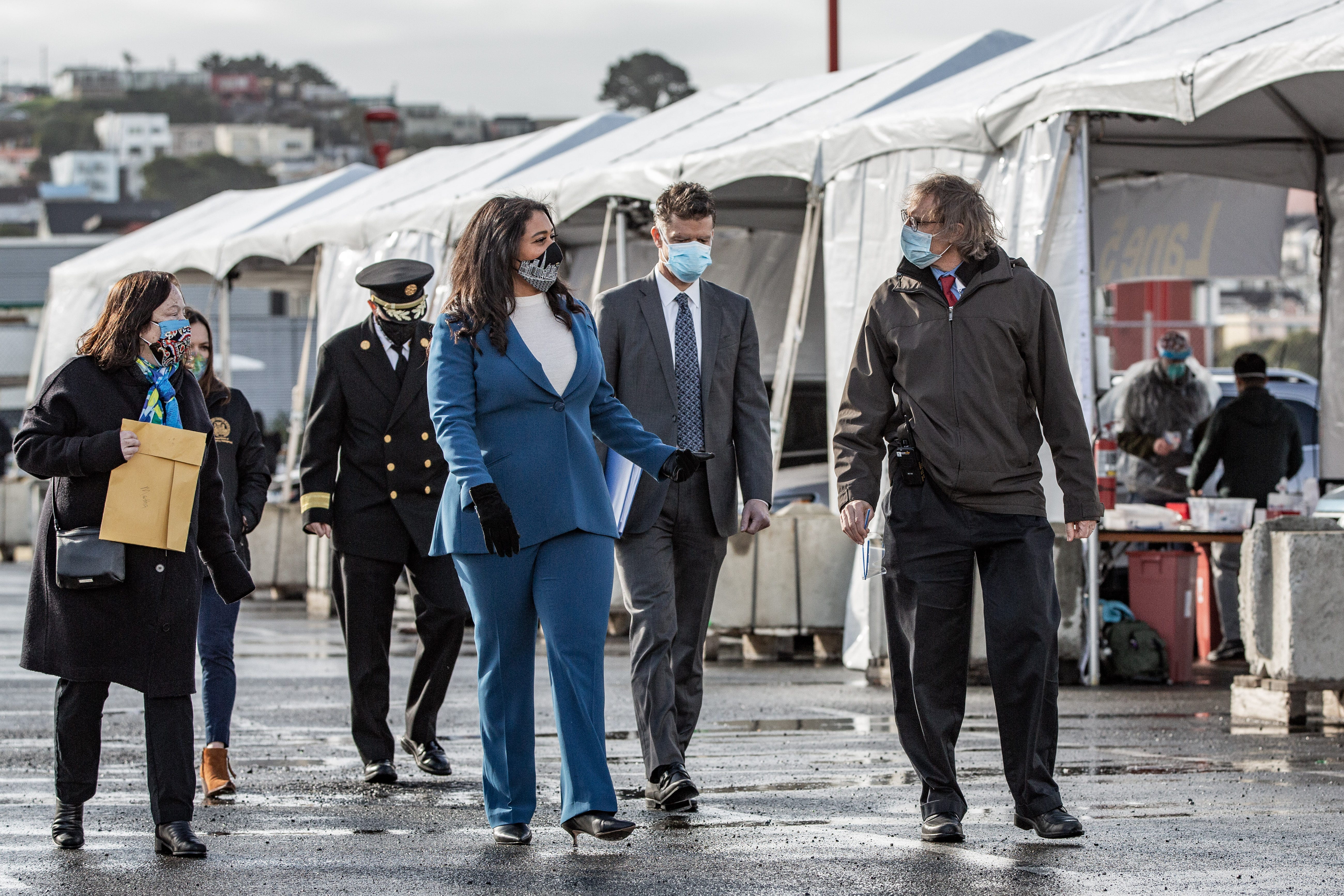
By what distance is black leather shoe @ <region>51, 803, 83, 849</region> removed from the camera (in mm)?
6012

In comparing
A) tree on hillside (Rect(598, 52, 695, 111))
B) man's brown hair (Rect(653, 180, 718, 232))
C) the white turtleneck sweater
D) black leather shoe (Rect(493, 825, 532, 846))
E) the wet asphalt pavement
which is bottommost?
the wet asphalt pavement

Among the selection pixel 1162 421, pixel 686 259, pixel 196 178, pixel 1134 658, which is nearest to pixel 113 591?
pixel 686 259

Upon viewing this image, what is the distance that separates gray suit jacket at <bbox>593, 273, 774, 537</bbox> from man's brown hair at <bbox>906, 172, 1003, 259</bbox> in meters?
1.09

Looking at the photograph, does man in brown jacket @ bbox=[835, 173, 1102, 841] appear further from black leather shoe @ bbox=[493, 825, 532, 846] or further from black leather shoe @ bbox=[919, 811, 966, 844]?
black leather shoe @ bbox=[493, 825, 532, 846]

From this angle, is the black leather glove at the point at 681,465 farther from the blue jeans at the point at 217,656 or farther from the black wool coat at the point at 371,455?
the blue jeans at the point at 217,656

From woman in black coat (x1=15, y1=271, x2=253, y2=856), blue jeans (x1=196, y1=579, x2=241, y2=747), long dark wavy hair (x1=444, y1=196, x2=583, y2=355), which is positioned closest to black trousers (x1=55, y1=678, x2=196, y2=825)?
woman in black coat (x1=15, y1=271, x2=253, y2=856)

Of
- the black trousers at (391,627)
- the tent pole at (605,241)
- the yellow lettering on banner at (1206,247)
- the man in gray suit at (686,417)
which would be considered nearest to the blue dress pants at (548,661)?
the man in gray suit at (686,417)

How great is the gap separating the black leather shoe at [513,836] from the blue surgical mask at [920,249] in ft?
6.73

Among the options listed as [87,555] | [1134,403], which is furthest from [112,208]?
[87,555]

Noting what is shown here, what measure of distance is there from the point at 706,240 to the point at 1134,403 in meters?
7.65

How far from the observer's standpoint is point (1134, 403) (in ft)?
46.2

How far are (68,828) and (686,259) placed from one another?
8.94 ft

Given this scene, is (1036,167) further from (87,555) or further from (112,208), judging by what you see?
(112,208)

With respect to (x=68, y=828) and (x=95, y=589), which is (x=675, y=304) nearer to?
(x=95, y=589)
